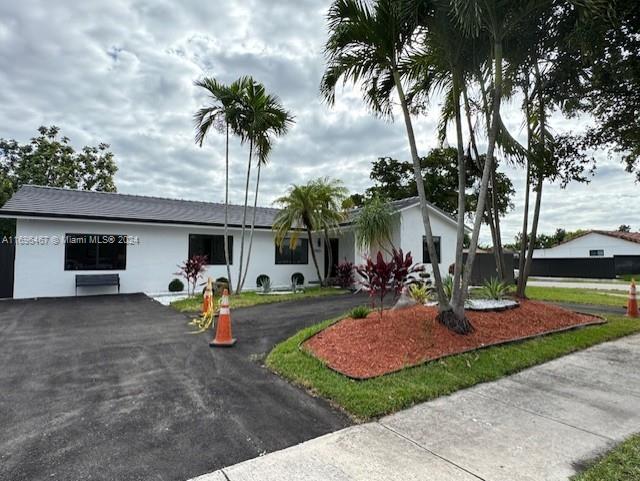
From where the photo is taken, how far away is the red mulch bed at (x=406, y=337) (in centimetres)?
452

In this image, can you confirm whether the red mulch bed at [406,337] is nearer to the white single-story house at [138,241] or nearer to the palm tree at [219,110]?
the palm tree at [219,110]

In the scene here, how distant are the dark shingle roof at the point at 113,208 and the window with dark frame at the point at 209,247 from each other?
2.43ft

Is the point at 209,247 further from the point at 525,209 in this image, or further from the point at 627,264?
the point at 627,264

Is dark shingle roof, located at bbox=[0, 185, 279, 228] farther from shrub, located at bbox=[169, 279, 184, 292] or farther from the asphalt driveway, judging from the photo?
the asphalt driveway

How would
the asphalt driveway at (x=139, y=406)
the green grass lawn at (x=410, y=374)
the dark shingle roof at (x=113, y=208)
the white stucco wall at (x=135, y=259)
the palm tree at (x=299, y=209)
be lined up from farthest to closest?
the palm tree at (x=299, y=209) → the dark shingle roof at (x=113, y=208) → the white stucco wall at (x=135, y=259) → the green grass lawn at (x=410, y=374) → the asphalt driveway at (x=139, y=406)

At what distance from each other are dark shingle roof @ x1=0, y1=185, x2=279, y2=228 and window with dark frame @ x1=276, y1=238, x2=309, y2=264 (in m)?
1.26

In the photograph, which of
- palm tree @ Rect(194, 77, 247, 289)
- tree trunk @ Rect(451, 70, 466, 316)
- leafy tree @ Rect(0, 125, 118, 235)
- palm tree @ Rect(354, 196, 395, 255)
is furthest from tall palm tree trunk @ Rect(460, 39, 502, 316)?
leafy tree @ Rect(0, 125, 118, 235)

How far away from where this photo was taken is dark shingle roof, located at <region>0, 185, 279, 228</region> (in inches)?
423

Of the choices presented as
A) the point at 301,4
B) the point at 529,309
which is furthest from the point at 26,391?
the point at 529,309

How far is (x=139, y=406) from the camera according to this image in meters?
3.40

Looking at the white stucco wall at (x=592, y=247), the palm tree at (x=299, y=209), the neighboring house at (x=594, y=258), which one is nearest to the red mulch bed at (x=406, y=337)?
the palm tree at (x=299, y=209)

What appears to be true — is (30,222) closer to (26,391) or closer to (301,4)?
(26,391)

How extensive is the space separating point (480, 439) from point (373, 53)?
18.3ft

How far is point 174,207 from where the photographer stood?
47.7ft
